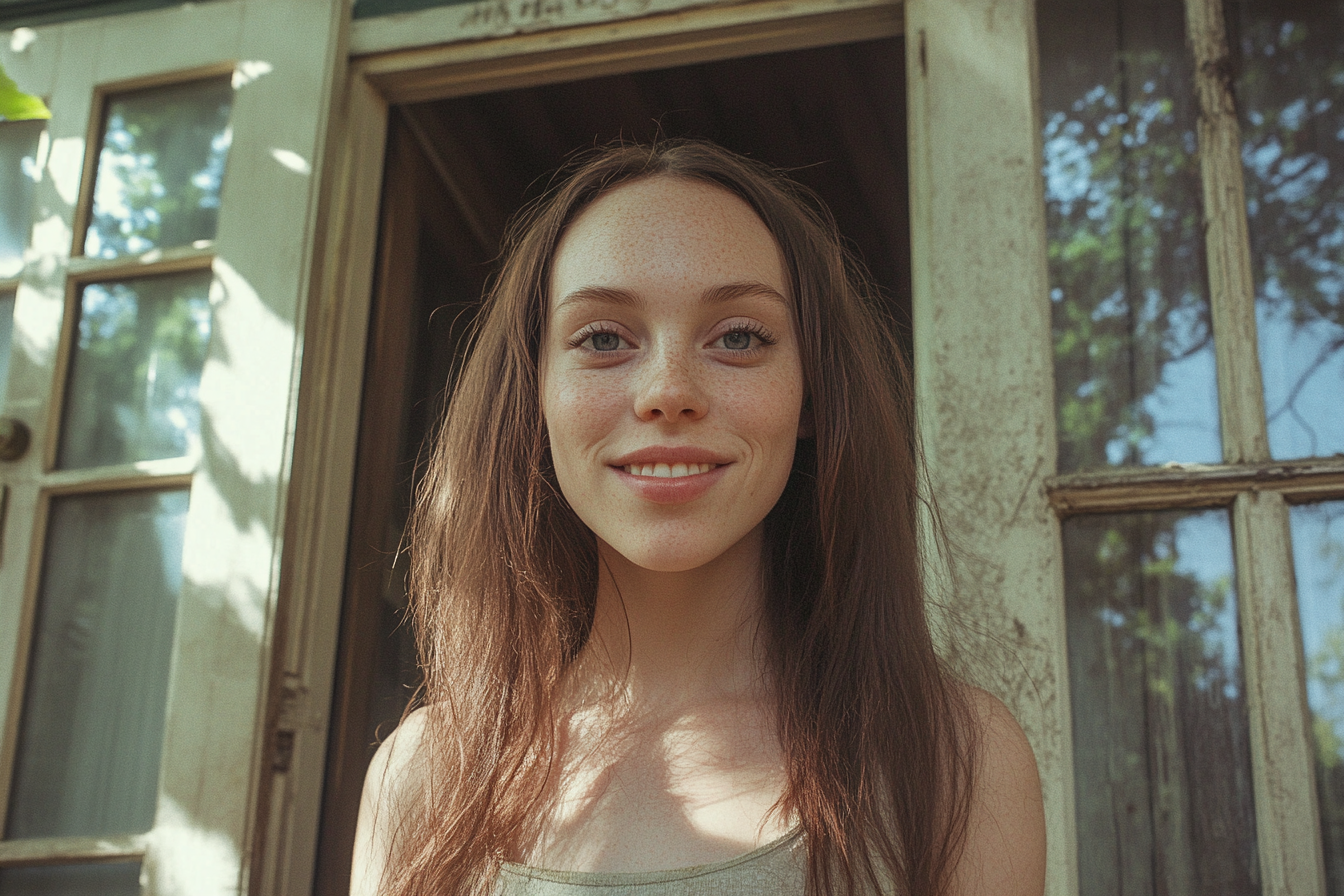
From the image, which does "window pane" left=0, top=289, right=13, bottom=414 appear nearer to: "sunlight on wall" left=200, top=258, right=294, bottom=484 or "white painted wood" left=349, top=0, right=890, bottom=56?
"sunlight on wall" left=200, top=258, right=294, bottom=484

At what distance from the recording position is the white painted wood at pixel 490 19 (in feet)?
8.00

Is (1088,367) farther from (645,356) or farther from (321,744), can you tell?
(321,744)

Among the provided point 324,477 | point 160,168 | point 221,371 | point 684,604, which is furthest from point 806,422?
point 160,168

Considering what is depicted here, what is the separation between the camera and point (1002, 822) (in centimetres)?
138

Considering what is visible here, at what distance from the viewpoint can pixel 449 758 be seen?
1.56 metres

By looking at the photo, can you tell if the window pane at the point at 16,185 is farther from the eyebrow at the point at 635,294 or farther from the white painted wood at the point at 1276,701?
the white painted wood at the point at 1276,701

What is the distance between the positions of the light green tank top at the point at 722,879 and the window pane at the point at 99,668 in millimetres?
1244

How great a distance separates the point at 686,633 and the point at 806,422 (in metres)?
0.32

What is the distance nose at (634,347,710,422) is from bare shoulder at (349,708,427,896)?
0.60 metres

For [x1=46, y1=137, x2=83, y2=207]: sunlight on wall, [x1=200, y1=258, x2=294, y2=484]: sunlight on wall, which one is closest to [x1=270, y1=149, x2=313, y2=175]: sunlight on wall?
[x1=200, y1=258, x2=294, y2=484]: sunlight on wall

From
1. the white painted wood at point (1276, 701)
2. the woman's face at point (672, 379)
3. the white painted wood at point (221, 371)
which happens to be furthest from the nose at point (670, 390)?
the white painted wood at point (221, 371)

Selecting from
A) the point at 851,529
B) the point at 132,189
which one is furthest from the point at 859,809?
the point at 132,189

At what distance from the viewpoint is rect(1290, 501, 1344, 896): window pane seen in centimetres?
173

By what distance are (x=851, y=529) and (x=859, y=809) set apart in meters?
0.38
